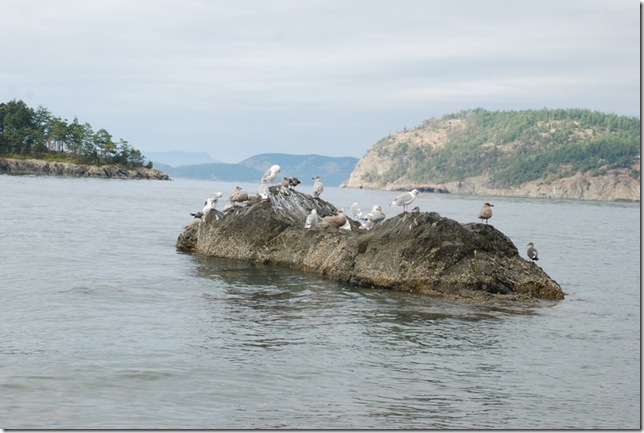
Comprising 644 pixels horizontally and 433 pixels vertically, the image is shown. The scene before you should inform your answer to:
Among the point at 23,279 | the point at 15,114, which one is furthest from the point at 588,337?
the point at 15,114

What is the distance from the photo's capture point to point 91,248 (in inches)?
1257

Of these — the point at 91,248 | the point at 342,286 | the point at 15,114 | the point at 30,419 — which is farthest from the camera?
the point at 15,114

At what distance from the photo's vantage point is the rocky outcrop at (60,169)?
14725 centimetres

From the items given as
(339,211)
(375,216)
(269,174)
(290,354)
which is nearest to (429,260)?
(375,216)

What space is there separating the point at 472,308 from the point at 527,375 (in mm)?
6038

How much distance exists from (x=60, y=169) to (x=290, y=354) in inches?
5949

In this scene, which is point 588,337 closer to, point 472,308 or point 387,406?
point 472,308

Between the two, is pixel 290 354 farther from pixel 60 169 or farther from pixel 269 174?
pixel 60 169

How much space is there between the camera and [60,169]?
155500 mm

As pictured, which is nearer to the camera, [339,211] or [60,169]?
[339,211]

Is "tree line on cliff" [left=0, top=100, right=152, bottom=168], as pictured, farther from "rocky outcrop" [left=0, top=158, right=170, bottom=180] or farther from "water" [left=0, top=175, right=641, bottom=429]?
"water" [left=0, top=175, right=641, bottom=429]

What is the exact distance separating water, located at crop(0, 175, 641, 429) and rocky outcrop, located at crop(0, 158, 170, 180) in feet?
430

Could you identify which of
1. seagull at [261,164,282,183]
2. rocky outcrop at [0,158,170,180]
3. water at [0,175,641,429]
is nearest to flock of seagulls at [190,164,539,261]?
seagull at [261,164,282,183]

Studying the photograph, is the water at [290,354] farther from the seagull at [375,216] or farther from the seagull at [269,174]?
the seagull at [269,174]
